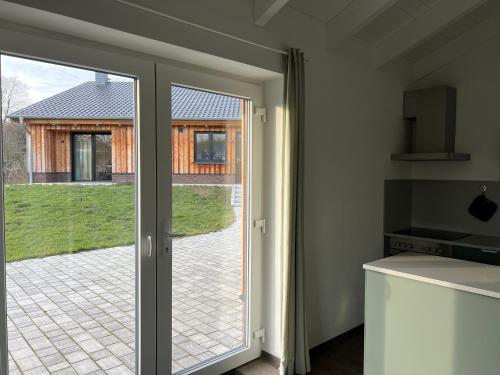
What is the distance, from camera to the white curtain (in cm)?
276

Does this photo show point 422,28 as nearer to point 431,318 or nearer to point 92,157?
point 431,318

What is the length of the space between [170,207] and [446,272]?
1.64m

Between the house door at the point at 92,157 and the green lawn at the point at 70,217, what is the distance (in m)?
0.06

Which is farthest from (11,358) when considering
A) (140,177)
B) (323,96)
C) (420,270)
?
(323,96)

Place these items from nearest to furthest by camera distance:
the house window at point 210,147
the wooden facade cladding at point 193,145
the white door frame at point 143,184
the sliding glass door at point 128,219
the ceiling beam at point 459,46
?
the sliding glass door at point 128,219 → the white door frame at point 143,184 → the wooden facade cladding at point 193,145 → the house window at point 210,147 → the ceiling beam at point 459,46

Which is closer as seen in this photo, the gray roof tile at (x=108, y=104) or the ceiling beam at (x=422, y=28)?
the gray roof tile at (x=108, y=104)

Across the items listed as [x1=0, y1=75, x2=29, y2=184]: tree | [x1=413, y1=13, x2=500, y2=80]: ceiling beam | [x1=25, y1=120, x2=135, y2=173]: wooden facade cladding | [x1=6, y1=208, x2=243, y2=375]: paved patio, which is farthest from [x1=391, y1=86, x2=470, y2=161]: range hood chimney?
[x1=0, y1=75, x2=29, y2=184]: tree

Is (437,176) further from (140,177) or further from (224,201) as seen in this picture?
(140,177)

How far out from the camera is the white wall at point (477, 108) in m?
3.62

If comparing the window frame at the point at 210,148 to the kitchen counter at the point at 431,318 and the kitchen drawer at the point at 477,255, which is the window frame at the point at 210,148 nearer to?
the kitchen counter at the point at 431,318

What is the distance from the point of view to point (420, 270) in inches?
90.8

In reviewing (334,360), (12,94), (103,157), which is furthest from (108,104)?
(334,360)

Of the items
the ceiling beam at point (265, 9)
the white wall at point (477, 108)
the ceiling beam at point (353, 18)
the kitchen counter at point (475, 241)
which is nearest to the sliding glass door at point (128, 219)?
the ceiling beam at point (265, 9)

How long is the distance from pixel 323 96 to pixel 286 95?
0.50 metres
